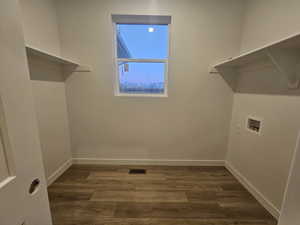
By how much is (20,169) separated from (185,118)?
202 centimetres

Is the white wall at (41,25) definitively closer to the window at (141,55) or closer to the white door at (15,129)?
the window at (141,55)

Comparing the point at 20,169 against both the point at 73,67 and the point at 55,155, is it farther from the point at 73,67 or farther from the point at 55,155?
the point at 73,67

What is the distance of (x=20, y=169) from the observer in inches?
19.9

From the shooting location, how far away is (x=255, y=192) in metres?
1.67

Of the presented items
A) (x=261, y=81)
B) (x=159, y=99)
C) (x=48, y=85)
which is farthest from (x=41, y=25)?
(x=261, y=81)

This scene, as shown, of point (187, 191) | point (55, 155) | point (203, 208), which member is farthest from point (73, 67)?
point (203, 208)

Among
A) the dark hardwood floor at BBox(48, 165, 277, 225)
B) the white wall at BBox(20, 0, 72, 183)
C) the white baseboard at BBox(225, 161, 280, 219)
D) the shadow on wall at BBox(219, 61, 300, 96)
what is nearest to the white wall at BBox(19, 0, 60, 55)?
the white wall at BBox(20, 0, 72, 183)

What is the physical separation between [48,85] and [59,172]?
1295 mm

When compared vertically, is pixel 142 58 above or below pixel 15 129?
above

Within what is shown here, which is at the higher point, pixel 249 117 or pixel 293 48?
pixel 293 48

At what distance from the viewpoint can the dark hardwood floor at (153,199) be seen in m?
1.37

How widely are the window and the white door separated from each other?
67.4 inches

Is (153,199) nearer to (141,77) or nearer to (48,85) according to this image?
(141,77)

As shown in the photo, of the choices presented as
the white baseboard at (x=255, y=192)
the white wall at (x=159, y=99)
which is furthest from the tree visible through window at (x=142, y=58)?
the white baseboard at (x=255, y=192)
